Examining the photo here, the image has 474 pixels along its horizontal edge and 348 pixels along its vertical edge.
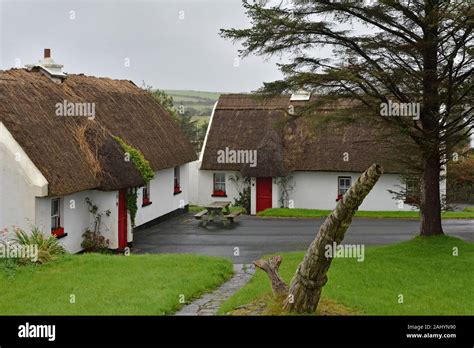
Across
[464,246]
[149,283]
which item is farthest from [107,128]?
[464,246]

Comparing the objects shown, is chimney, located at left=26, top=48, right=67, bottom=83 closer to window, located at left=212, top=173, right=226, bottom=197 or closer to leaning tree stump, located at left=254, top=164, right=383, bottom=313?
window, located at left=212, top=173, right=226, bottom=197

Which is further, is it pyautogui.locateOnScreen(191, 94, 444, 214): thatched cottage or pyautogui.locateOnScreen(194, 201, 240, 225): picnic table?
pyautogui.locateOnScreen(191, 94, 444, 214): thatched cottage

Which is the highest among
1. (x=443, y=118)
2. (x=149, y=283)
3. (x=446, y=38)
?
(x=446, y=38)

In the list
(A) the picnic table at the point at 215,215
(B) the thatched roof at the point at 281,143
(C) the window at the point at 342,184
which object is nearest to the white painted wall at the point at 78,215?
(A) the picnic table at the point at 215,215

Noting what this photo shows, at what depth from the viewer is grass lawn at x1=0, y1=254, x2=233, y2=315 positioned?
38.6 ft

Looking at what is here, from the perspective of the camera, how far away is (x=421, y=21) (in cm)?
1678

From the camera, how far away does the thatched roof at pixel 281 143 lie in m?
33.4

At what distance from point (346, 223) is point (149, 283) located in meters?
5.63

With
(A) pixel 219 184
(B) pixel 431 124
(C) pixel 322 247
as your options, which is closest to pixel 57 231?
(C) pixel 322 247

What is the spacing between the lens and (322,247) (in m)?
10.1

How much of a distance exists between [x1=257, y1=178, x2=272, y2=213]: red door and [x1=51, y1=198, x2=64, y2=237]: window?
52.6 ft

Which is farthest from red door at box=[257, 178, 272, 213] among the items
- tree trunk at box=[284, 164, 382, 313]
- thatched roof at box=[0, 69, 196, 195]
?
tree trunk at box=[284, 164, 382, 313]

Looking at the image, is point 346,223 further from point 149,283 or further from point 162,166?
point 162,166

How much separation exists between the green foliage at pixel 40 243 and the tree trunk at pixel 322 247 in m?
8.13
